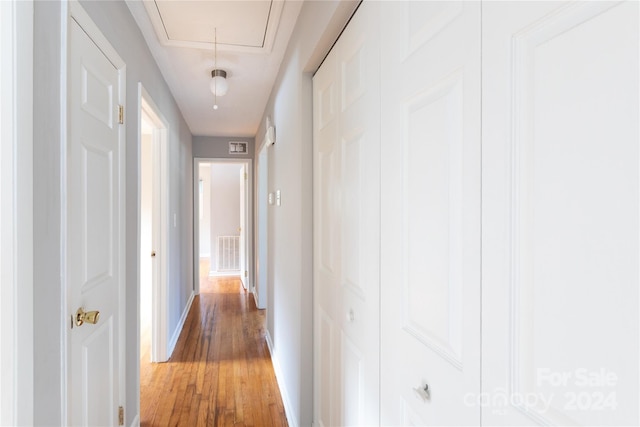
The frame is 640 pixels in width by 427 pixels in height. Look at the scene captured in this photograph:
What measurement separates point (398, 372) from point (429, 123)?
0.66 metres

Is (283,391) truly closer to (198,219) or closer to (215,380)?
(215,380)

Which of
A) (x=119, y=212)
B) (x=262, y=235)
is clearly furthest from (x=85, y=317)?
(x=262, y=235)

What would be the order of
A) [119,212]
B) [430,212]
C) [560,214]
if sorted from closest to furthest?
[560,214], [430,212], [119,212]

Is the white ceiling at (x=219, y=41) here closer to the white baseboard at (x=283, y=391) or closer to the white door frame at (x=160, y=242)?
the white door frame at (x=160, y=242)

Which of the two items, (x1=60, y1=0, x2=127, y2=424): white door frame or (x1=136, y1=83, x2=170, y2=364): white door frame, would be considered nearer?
(x1=60, y1=0, x2=127, y2=424): white door frame

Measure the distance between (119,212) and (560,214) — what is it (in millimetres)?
1785

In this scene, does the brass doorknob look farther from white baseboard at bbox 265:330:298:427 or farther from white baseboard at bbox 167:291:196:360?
white baseboard at bbox 167:291:196:360

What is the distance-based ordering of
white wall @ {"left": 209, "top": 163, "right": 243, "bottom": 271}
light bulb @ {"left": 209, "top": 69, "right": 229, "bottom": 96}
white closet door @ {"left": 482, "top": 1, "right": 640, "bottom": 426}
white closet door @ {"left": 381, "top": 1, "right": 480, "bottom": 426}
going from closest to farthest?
white closet door @ {"left": 482, "top": 1, "right": 640, "bottom": 426}
white closet door @ {"left": 381, "top": 1, "right": 480, "bottom": 426}
light bulb @ {"left": 209, "top": 69, "right": 229, "bottom": 96}
white wall @ {"left": 209, "top": 163, "right": 243, "bottom": 271}

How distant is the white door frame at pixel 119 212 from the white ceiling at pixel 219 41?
46 cm

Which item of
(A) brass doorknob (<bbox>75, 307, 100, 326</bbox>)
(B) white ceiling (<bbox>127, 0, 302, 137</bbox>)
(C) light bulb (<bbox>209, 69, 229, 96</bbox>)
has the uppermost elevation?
(B) white ceiling (<bbox>127, 0, 302, 137</bbox>)

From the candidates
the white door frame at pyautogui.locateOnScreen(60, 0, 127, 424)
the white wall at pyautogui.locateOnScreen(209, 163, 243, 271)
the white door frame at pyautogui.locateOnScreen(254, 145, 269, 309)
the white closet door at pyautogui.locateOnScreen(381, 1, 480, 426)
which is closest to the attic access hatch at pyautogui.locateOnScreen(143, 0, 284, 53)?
the white door frame at pyautogui.locateOnScreen(60, 0, 127, 424)

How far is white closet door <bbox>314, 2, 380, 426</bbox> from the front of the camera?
1.11 m

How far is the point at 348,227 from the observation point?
4.39ft

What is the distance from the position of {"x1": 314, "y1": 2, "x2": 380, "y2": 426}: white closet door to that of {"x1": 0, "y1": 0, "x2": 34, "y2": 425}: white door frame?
969 millimetres
